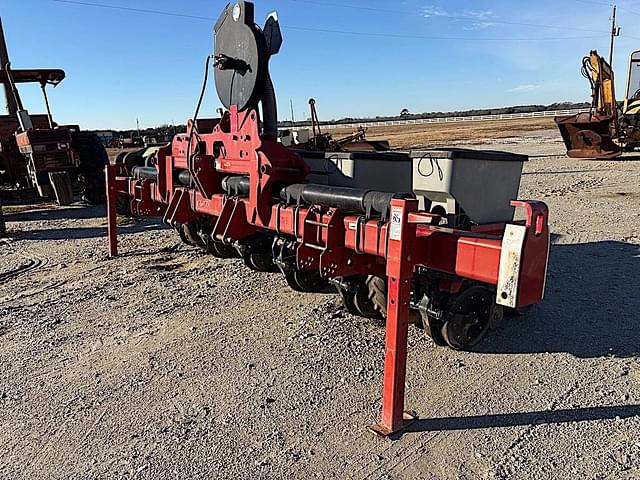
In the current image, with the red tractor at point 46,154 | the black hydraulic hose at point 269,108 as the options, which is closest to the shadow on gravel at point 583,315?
the black hydraulic hose at point 269,108

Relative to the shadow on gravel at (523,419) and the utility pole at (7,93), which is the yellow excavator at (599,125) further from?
the shadow on gravel at (523,419)

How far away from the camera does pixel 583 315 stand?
4.33 m

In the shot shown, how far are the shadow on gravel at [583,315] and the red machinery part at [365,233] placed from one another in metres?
0.64

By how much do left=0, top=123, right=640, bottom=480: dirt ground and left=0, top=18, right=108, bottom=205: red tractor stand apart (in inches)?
182

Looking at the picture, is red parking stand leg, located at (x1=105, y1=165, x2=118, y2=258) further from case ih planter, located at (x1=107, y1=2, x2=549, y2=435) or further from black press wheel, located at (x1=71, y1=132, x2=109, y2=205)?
black press wheel, located at (x1=71, y1=132, x2=109, y2=205)

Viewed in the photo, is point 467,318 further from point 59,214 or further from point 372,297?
point 59,214

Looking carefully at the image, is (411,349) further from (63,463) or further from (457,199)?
(63,463)

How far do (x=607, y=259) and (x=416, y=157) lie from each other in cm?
328

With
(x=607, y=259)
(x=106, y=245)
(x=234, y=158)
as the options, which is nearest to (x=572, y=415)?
(x=234, y=158)

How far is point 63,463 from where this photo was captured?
104 inches

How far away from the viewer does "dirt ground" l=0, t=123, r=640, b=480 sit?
2.63 metres

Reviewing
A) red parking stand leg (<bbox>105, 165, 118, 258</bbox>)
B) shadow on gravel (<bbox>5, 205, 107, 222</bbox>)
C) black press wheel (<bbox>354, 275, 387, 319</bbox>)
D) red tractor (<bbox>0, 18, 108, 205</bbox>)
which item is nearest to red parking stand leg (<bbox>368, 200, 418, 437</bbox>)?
black press wheel (<bbox>354, 275, 387, 319</bbox>)

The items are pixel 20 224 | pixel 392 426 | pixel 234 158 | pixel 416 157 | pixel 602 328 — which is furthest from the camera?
pixel 20 224

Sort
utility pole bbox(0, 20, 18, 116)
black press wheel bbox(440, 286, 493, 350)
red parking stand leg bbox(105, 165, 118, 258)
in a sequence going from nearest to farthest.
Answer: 1. black press wheel bbox(440, 286, 493, 350)
2. red parking stand leg bbox(105, 165, 118, 258)
3. utility pole bbox(0, 20, 18, 116)
